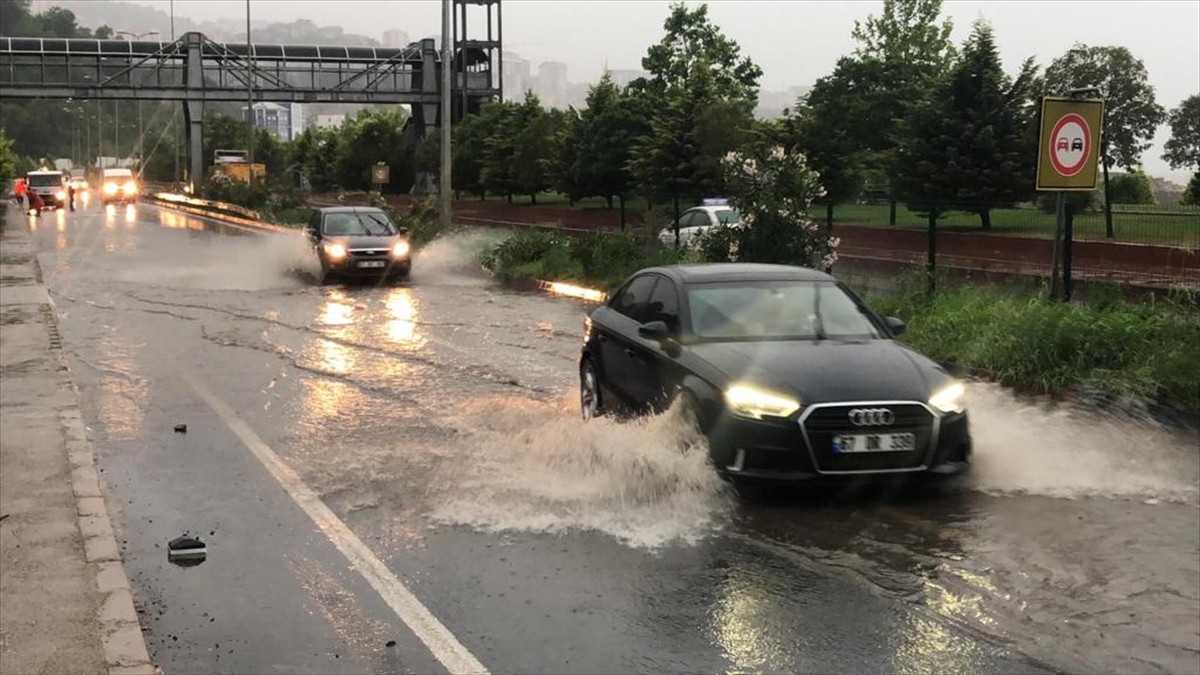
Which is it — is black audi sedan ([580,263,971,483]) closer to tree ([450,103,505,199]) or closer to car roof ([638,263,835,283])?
car roof ([638,263,835,283])

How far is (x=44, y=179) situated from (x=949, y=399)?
7107cm

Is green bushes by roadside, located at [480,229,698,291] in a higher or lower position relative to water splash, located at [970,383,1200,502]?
higher

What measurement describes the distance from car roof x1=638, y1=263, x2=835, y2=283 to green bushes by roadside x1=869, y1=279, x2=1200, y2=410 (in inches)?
149

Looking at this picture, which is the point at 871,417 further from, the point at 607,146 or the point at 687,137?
the point at 607,146

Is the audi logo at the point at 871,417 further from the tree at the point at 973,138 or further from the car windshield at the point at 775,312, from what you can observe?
the tree at the point at 973,138

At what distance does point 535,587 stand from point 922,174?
28.2 metres

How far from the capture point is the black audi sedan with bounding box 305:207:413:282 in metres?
24.7

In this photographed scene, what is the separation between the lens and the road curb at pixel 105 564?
16.6 feet

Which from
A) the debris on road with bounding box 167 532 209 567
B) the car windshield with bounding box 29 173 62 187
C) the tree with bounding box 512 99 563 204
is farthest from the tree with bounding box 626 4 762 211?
the car windshield with bounding box 29 173 62 187

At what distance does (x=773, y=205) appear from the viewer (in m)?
16.3

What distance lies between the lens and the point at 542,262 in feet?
85.4

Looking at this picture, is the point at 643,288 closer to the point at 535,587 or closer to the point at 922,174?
the point at 535,587

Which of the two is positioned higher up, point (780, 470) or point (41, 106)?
point (41, 106)

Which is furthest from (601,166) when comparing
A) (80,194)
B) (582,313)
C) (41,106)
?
(41,106)
